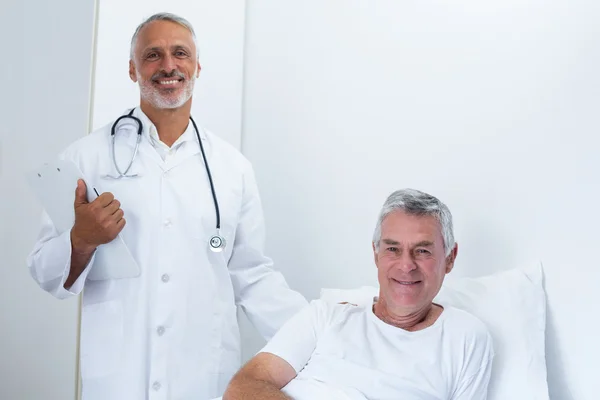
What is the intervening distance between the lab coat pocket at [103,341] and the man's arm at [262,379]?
393mm

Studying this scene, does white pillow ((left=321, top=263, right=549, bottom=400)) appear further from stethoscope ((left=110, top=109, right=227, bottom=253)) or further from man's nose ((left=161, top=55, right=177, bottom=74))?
man's nose ((left=161, top=55, right=177, bottom=74))

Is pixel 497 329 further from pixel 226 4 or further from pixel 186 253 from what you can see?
pixel 226 4

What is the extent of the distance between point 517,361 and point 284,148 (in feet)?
4.04

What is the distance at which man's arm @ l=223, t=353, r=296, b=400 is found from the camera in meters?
1.34

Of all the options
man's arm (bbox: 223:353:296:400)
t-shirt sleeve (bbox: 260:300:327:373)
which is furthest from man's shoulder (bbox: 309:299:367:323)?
man's arm (bbox: 223:353:296:400)

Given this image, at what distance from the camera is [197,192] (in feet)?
5.81

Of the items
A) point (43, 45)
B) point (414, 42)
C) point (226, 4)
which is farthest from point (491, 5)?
point (43, 45)

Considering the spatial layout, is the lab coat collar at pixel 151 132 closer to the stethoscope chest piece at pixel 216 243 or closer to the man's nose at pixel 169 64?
the man's nose at pixel 169 64

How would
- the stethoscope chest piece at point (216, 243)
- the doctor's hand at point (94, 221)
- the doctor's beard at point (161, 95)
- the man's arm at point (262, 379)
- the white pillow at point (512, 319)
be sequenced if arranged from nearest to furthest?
the man's arm at point (262, 379) < the white pillow at point (512, 319) < the doctor's hand at point (94, 221) < the stethoscope chest piece at point (216, 243) < the doctor's beard at point (161, 95)

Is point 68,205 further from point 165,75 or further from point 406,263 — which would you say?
point 406,263

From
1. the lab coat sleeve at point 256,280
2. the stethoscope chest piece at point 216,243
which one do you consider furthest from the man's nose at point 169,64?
the stethoscope chest piece at point 216,243

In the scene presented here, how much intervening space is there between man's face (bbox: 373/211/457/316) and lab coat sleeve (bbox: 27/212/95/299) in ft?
2.39

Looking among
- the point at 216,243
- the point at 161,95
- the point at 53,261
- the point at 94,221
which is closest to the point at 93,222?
the point at 94,221

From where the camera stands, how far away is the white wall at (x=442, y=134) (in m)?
1.49
